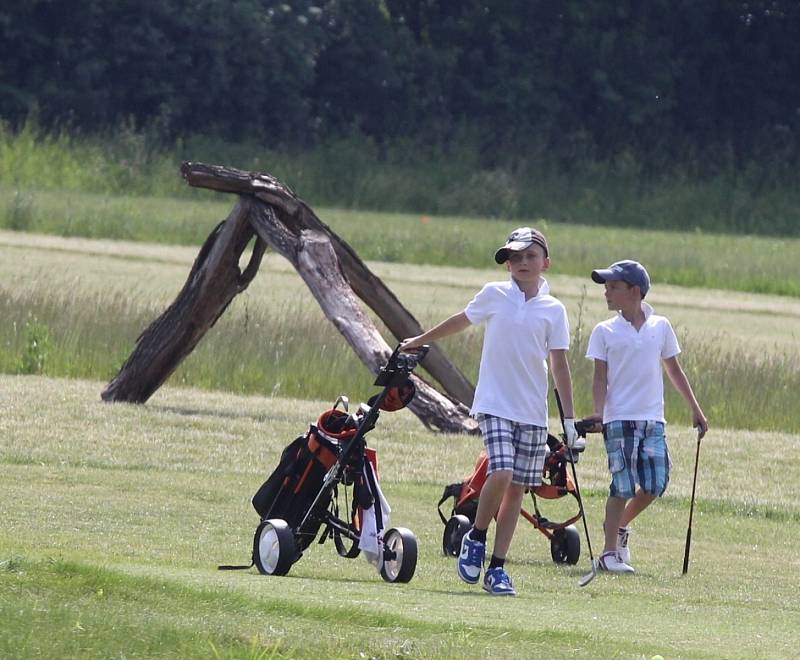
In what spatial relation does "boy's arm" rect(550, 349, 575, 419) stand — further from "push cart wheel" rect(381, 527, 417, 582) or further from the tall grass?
the tall grass

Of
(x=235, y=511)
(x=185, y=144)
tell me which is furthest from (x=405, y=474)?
(x=185, y=144)

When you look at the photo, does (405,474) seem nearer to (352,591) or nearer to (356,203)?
(352,591)

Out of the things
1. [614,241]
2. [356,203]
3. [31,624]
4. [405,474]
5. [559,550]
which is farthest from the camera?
[356,203]

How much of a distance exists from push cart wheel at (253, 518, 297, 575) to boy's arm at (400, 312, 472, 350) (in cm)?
105

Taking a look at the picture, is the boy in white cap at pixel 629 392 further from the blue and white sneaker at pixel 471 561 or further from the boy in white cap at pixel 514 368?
the blue and white sneaker at pixel 471 561

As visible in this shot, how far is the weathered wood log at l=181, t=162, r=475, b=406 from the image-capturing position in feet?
54.5

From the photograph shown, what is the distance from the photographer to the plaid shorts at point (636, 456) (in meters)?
10.6

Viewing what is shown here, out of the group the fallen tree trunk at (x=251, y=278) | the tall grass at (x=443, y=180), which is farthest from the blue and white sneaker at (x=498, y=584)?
the tall grass at (x=443, y=180)

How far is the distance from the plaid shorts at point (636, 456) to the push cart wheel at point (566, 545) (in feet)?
1.24

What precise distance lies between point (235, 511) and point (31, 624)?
4999mm

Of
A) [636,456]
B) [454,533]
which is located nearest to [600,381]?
[636,456]

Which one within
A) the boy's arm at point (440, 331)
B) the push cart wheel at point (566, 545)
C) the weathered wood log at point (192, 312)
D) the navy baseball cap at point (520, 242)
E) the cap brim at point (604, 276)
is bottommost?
the weathered wood log at point (192, 312)

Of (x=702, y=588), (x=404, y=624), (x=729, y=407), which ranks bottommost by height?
(x=729, y=407)

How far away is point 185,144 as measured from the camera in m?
49.9
